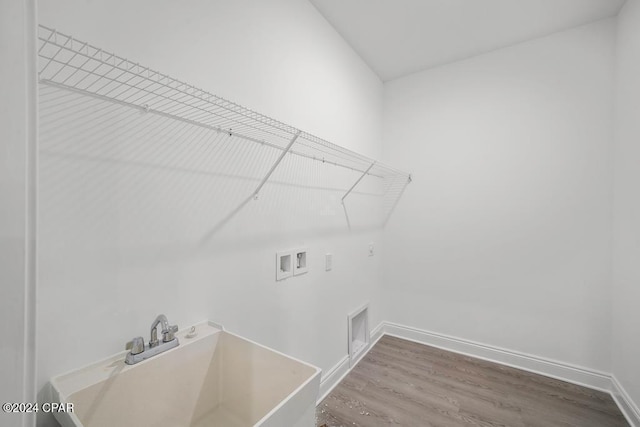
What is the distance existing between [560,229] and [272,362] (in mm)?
2450

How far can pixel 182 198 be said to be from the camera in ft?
3.57

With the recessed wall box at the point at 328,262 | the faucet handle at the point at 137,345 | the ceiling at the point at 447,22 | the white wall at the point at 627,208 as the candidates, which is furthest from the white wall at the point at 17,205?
the white wall at the point at 627,208

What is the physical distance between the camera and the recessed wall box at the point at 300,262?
1.69 metres

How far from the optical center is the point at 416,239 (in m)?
2.74

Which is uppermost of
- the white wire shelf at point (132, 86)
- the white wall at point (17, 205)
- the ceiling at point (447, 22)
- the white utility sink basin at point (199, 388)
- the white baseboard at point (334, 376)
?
the ceiling at point (447, 22)

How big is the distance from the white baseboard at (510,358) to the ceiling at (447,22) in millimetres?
2684

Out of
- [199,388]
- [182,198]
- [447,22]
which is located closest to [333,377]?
[199,388]

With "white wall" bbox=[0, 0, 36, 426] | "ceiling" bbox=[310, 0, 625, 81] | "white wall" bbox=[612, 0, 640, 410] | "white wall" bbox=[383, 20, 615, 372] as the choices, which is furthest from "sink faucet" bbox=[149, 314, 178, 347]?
"white wall" bbox=[612, 0, 640, 410]

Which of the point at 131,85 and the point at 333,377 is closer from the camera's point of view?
the point at 131,85

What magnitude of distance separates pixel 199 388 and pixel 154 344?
0.97 feet

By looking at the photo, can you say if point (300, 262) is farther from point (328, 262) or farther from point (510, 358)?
point (510, 358)

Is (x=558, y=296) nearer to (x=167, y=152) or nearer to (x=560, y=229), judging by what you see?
(x=560, y=229)

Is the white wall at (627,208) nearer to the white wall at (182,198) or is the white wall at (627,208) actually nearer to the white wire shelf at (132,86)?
the white wall at (182,198)

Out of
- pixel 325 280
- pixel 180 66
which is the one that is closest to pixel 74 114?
pixel 180 66
